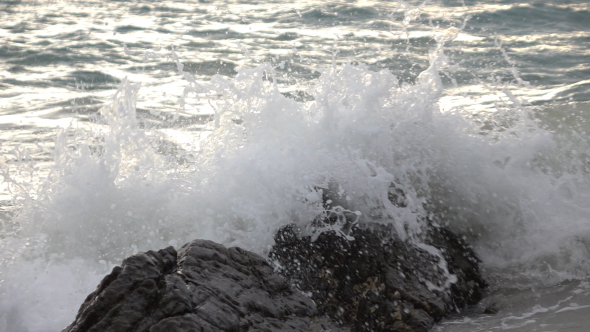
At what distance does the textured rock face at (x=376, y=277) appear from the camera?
9.82 feet

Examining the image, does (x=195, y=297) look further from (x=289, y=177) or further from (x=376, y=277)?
(x=289, y=177)

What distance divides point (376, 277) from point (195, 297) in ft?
3.97

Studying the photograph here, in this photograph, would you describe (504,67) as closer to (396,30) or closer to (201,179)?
(396,30)

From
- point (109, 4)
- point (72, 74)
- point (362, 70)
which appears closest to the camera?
point (362, 70)

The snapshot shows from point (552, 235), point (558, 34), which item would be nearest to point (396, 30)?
point (558, 34)

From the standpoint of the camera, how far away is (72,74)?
688 cm

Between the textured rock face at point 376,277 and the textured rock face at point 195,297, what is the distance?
29cm

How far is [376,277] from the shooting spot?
125 inches

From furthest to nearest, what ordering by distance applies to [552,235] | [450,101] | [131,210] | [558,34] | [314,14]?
[314,14]
[558,34]
[450,101]
[552,235]
[131,210]

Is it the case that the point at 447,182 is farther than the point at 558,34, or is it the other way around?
the point at 558,34

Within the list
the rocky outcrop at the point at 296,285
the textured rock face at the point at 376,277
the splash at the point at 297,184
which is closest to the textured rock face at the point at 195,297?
the rocky outcrop at the point at 296,285

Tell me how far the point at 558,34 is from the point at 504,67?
5.95 feet

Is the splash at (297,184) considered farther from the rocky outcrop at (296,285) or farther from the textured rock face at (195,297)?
the textured rock face at (195,297)

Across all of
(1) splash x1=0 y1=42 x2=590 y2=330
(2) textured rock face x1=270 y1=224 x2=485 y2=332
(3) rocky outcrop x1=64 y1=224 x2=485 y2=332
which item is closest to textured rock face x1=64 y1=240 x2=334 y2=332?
(3) rocky outcrop x1=64 y1=224 x2=485 y2=332
